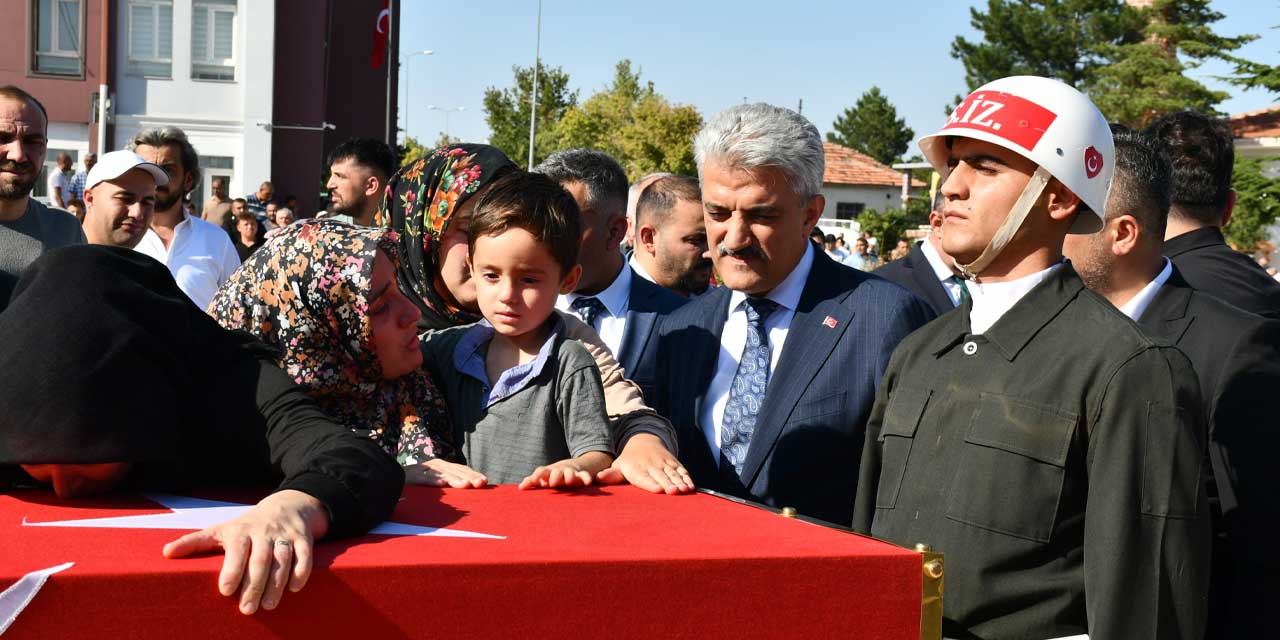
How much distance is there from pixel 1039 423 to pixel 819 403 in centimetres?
105

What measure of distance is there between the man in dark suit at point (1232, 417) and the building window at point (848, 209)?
233 feet

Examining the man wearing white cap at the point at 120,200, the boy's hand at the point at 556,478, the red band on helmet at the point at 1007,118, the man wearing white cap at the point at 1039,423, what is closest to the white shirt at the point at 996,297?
the man wearing white cap at the point at 1039,423

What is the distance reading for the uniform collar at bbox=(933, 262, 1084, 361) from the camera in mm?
2816

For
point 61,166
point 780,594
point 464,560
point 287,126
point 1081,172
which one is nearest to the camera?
point 464,560

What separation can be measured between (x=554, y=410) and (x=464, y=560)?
1104 millimetres

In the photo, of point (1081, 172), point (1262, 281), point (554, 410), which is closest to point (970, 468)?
point (1081, 172)

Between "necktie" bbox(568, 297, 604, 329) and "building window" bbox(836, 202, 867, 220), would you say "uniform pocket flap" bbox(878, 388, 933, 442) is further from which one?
"building window" bbox(836, 202, 867, 220)

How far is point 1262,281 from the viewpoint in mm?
4879

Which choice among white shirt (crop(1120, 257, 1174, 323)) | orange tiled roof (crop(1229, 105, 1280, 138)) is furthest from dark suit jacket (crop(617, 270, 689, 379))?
orange tiled roof (crop(1229, 105, 1280, 138))

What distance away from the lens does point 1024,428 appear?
2.68m

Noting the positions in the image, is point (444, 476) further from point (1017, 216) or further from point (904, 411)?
point (1017, 216)

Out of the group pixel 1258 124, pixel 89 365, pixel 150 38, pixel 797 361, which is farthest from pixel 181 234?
pixel 1258 124

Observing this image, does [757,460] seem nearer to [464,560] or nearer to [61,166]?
[464,560]

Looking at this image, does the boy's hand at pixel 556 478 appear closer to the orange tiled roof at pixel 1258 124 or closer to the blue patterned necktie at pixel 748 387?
the blue patterned necktie at pixel 748 387
